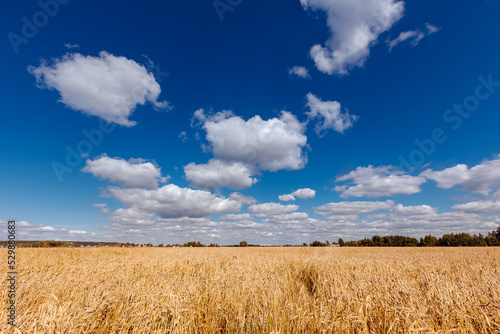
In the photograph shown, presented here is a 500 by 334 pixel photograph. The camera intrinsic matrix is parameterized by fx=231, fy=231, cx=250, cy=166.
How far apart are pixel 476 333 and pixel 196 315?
5.29 m

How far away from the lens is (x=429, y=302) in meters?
5.47

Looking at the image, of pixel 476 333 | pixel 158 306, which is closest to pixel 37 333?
pixel 158 306

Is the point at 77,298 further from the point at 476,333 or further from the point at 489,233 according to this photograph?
the point at 489,233

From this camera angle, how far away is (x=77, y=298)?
5508 mm

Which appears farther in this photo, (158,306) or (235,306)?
(235,306)

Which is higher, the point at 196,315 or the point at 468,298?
the point at 468,298

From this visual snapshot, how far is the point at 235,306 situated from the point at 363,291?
3309 mm

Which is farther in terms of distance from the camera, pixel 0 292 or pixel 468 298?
pixel 0 292

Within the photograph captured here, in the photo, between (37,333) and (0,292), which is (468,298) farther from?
(0,292)

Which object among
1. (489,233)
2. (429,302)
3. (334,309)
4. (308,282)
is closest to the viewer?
(334,309)

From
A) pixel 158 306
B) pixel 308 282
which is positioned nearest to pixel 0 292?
pixel 158 306

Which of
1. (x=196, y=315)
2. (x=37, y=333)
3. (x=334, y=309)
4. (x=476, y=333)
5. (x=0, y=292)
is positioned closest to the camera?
(x=37, y=333)

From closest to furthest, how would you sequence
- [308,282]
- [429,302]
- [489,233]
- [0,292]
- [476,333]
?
[476,333], [429,302], [0,292], [308,282], [489,233]

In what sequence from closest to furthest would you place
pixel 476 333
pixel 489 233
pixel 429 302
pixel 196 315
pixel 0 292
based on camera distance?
pixel 476 333 → pixel 196 315 → pixel 429 302 → pixel 0 292 → pixel 489 233
